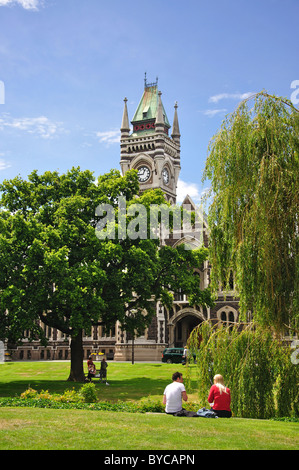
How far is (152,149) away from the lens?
85.1 m

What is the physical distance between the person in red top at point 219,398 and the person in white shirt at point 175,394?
756mm

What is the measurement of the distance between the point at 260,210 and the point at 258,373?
4851mm

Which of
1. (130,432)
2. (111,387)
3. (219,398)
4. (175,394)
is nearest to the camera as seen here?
(130,432)

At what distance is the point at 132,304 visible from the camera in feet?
107

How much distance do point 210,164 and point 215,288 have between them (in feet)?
13.0

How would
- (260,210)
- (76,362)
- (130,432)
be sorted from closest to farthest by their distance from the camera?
1. (130,432)
2. (260,210)
3. (76,362)

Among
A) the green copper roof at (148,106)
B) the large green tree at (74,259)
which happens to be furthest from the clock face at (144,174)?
the large green tree at (74,259)

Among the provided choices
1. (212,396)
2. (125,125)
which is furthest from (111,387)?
(125,125)

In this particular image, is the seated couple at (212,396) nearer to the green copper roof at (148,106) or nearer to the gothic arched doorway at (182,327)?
the gothic arched doorway at (182,327)

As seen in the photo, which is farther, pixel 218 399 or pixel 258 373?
pixel 258 373

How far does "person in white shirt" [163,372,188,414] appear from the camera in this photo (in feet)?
42.8

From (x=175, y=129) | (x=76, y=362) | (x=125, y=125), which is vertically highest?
(x=175, y=129)

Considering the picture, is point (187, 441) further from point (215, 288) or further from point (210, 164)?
point (210, 164)

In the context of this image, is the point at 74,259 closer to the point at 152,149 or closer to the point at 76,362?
the point at 76,362
